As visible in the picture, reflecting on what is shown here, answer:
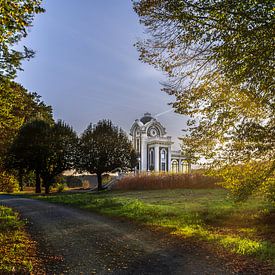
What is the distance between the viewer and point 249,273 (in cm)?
620

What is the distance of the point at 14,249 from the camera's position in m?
8.38

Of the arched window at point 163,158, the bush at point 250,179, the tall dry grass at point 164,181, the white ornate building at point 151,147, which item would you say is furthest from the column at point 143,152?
the bush at point 250,179

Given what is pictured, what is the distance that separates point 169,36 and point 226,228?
6.33 metres

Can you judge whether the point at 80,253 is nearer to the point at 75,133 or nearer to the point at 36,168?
the point at 36,168

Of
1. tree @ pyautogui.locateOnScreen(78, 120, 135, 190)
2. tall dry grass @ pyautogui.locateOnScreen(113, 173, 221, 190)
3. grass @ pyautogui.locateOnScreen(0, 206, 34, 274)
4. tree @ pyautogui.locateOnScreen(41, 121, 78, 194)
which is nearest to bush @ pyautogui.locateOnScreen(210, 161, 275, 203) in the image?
grass @ pyautogui.locateOnScreen(0, 206, 34, 274)

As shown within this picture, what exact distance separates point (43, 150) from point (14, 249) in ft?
102

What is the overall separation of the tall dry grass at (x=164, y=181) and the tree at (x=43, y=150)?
7115mm

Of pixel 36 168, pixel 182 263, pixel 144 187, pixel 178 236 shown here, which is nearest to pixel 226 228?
pixel 178 236

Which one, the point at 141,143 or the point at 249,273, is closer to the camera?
the point at 249,273

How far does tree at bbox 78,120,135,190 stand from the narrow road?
27745 mm

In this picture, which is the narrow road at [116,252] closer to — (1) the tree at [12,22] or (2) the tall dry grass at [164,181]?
(1) the tree at [12,22]

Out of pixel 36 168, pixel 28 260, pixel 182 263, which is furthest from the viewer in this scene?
pixel 36 168

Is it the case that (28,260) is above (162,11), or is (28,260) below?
below

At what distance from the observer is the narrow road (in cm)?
650
